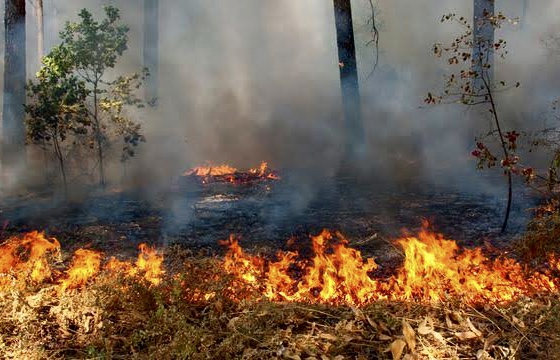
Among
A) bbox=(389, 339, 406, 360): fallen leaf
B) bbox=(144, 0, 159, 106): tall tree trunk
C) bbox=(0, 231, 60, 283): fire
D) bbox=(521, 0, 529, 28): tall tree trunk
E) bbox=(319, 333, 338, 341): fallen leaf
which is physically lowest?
bbox=(389, 339, 406, 360): fallen leaf

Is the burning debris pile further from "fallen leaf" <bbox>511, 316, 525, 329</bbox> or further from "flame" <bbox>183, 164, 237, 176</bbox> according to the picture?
"flame" <bbox>183, 164, 237, 176</bbox>

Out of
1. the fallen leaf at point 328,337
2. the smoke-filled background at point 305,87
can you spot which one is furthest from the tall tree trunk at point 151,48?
the fallen leaf at point 328,337

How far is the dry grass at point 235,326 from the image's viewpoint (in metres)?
3.70

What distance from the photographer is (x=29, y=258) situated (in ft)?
19.3

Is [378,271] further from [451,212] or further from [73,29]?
[73,29]

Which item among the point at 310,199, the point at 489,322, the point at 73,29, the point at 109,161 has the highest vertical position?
the point at 73,29

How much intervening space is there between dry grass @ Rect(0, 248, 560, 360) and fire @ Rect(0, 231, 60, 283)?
0.46 meters

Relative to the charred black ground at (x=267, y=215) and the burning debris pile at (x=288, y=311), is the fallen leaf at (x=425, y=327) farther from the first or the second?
the charred black ground at (x=267, y=215)

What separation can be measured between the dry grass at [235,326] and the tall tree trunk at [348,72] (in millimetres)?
8051

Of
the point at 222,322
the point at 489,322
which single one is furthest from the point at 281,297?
the point at 489,322

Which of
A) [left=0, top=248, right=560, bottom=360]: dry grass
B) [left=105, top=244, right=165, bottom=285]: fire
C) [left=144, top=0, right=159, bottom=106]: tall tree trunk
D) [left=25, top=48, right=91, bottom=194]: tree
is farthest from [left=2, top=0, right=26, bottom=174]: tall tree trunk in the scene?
[left=0, top=248, right=560, bottom=360]: dry grass

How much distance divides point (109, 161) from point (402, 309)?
10.9m

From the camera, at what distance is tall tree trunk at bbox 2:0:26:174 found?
11.9 m

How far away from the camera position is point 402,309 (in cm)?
422
